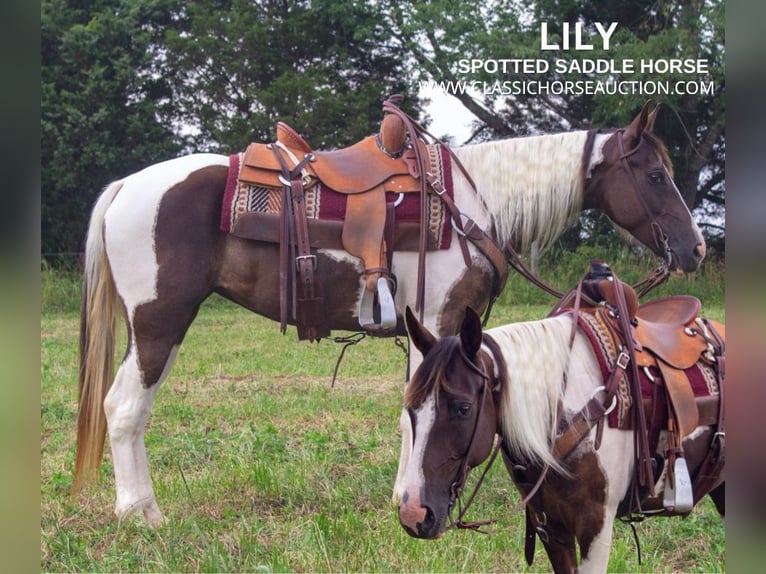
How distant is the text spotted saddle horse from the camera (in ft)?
6.20

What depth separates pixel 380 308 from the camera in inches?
119

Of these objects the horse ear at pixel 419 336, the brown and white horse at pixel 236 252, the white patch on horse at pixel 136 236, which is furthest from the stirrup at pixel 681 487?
the white patch on horse at pixel 136 236

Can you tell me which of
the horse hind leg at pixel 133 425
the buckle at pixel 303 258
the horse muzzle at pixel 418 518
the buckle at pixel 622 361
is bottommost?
the horse hind leg at pixel 133 425

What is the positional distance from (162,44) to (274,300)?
32.0ft

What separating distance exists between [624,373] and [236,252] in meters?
1.79

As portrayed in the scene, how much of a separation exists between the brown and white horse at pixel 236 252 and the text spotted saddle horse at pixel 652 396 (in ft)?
3.41

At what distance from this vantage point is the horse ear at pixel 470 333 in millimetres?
1677

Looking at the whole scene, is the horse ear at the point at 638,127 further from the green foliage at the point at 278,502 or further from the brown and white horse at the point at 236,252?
the green foliage at the point at 278,502

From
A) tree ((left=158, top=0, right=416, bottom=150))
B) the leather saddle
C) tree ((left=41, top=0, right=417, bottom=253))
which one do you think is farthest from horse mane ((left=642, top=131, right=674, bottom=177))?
tree ((left=41, top=0, right=417, bottom=253))

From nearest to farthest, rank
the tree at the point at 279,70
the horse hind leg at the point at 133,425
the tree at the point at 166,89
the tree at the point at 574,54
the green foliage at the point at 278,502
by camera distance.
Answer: the green foliage at the point at 278,502 < the horse hind leg at the point at 133,425 < the tree at the point at 574,54 < the tree at the point at 279,70 < the tree at the point at 166,89

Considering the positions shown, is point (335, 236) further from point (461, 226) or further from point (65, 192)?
point (65, 192)

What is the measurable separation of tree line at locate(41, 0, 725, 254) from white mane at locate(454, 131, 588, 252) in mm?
2477

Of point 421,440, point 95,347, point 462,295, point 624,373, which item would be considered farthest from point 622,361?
point 95,347
